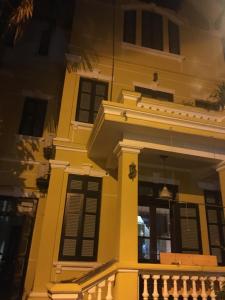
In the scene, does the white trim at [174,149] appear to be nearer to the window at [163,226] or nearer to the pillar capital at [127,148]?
the pillar capital at [127,148]

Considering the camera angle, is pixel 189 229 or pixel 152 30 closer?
pixel 189 229

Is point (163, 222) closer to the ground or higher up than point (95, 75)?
closer to the ground

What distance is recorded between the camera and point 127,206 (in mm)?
5324

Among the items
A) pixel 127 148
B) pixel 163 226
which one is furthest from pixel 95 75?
pixel 163 226

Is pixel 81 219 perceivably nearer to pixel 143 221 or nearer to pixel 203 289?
pixel 143 221

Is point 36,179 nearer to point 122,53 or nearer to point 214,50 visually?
point 122,53

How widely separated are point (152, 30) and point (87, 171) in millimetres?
6001

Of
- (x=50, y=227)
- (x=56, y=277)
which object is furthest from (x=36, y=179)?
(x=56, y=277)

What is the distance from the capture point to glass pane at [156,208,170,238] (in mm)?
7355

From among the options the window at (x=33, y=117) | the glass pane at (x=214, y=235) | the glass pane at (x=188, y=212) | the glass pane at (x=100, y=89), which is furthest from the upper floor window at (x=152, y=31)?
the glass pane at (x=214, y=235)

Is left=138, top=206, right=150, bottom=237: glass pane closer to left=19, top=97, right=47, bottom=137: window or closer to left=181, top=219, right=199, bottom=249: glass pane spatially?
left=181, top=219, right=199, bottom=249: glass pane

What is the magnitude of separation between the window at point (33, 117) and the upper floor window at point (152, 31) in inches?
147

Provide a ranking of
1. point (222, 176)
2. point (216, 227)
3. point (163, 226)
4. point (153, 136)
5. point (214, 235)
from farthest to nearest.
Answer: point (216, 227) < point (214, 235) < point (163, 226) < point (222, 176) < point (153, 136)

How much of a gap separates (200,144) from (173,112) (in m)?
0.98
